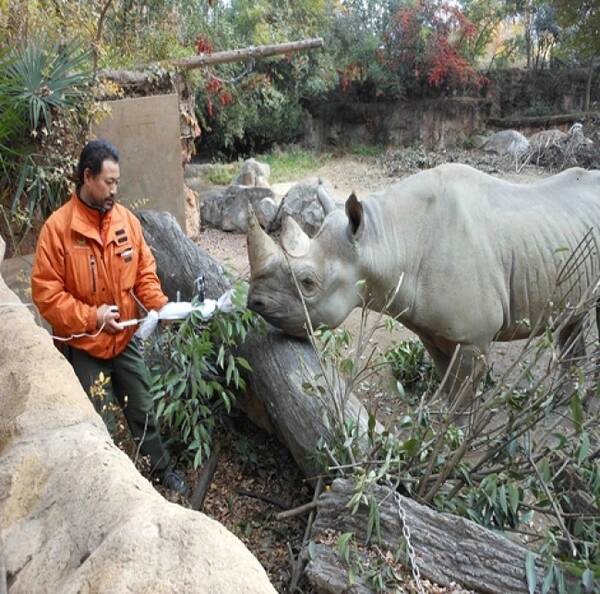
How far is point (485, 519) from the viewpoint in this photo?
297 centimetres

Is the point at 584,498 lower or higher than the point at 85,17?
lower

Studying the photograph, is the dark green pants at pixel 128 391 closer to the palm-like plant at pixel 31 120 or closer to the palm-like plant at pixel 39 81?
the palm-like plant at pixel 31 120

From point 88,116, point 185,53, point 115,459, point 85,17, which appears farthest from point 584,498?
point 185,53

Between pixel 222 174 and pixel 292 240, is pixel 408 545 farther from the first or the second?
pixel 222 174

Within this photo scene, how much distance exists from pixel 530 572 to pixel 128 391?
228 cm

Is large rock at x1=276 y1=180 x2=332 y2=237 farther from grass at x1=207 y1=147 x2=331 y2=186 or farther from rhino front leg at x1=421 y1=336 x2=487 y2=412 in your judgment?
rhino front leg at x1=421 y1=336 x2=487 y2=412

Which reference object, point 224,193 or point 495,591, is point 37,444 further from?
point 224,193

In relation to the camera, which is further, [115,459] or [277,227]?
[277,227]

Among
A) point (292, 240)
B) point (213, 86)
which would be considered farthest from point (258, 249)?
point (213, 86)

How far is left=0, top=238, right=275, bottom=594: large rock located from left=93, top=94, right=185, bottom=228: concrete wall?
422 centimetres

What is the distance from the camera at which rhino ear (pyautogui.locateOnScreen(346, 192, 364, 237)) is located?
12.7ft

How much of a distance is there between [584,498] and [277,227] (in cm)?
772

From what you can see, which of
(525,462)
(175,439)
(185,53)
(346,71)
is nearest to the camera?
(525,462)

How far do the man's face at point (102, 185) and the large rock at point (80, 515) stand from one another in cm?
99
